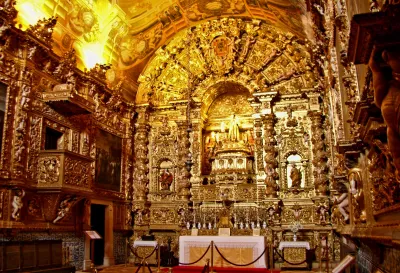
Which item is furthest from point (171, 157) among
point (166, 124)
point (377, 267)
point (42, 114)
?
point (377, 267)

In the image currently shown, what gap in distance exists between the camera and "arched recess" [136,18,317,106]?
16219 mm

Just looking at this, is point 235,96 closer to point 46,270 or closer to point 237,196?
point 237,196

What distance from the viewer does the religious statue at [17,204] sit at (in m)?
A: 10.3

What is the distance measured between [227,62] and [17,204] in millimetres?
9972

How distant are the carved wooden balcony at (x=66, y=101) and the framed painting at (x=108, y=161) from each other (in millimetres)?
2158

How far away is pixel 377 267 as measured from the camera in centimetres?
593

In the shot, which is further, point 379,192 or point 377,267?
point 377,267

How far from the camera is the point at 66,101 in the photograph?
466 inches

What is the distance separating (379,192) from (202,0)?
41.2 feet

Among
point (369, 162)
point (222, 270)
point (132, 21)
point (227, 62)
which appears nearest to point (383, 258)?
point (369, 162)

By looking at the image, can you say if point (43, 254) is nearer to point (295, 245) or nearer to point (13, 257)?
point (13, 257)

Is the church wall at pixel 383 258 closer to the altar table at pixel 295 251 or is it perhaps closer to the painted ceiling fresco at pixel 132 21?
the altar table at pixel 295 251

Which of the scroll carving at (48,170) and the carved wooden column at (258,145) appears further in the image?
the carved wooden column at (258,145)

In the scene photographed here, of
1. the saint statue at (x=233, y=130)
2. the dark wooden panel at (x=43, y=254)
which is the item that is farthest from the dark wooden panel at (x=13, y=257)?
the saint statue at (x=233, y=130)
